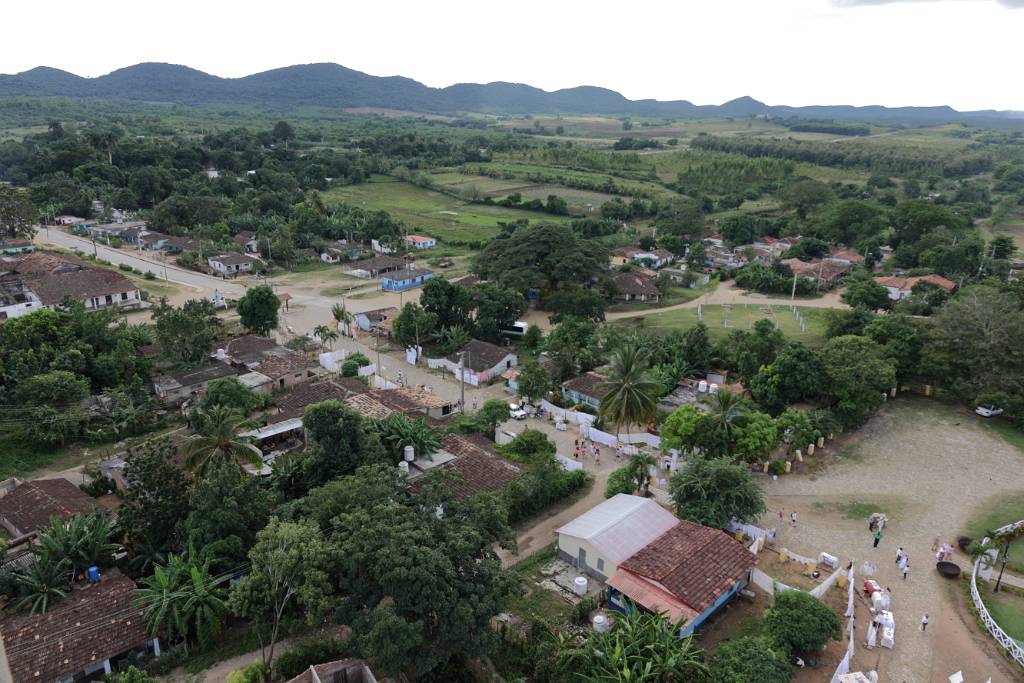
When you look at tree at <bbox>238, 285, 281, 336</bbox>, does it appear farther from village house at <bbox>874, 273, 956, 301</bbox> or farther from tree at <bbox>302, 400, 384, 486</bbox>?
village house at <bbox>874, 273, 956, 301</bbox>

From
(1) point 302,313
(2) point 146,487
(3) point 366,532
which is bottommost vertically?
(1) point 302,313

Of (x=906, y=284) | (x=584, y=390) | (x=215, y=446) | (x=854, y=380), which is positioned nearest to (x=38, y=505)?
(x=215, y=446)

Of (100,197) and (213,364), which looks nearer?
(213,364)

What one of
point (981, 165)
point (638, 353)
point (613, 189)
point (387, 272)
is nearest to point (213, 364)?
point (638, 353)

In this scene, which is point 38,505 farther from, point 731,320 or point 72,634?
point 731,320

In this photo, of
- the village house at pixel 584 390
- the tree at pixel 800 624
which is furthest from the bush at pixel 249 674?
the village house at pixel 584 390

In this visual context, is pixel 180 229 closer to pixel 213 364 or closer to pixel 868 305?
pixel 213 364
